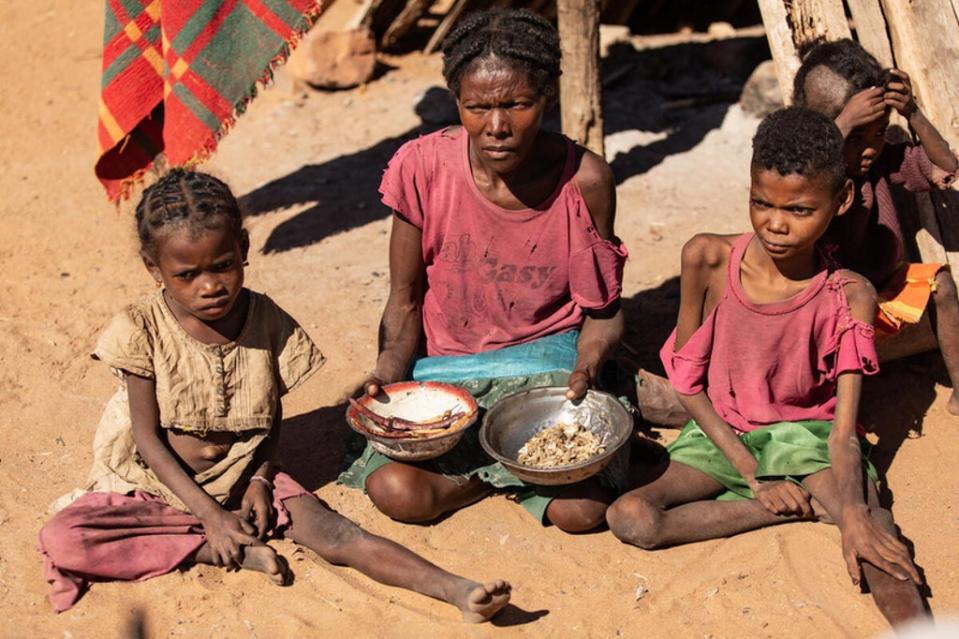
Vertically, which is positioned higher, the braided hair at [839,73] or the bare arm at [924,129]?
the braided hair at [839,73]

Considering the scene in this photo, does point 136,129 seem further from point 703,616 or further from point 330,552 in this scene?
point 703,616

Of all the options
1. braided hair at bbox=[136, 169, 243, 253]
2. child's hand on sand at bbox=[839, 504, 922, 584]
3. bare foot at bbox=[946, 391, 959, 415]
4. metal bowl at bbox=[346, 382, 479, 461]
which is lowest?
bare foot at bbox=[946, 391, 959, 415]

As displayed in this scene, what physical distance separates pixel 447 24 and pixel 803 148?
4225mm

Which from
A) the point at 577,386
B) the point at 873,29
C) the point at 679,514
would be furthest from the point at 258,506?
the point at 873,29

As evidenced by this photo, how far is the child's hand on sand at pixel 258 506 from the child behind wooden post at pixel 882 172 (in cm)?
195

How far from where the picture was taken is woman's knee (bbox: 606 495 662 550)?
3223 mm

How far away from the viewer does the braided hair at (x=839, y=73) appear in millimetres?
3596

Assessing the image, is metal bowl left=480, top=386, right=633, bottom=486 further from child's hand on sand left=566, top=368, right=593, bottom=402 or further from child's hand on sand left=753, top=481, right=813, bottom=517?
child's hand on sand left=753, top=481, right=813, bottom=517

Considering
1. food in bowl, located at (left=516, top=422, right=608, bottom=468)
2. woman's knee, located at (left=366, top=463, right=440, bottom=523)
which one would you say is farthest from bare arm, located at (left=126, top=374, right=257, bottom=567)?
food in bowl, located at (left=516, top=422, right=608, bottom=468)

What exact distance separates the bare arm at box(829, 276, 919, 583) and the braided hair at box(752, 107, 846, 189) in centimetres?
37

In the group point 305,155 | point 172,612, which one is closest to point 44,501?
point 172,612

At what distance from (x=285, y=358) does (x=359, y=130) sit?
134 inches

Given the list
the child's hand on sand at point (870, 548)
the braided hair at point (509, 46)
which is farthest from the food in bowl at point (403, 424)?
the child's hand on sand at point (870, 548)

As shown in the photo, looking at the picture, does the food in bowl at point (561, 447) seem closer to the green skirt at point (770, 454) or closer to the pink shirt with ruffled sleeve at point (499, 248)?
the green skirt at point (770, 454)
